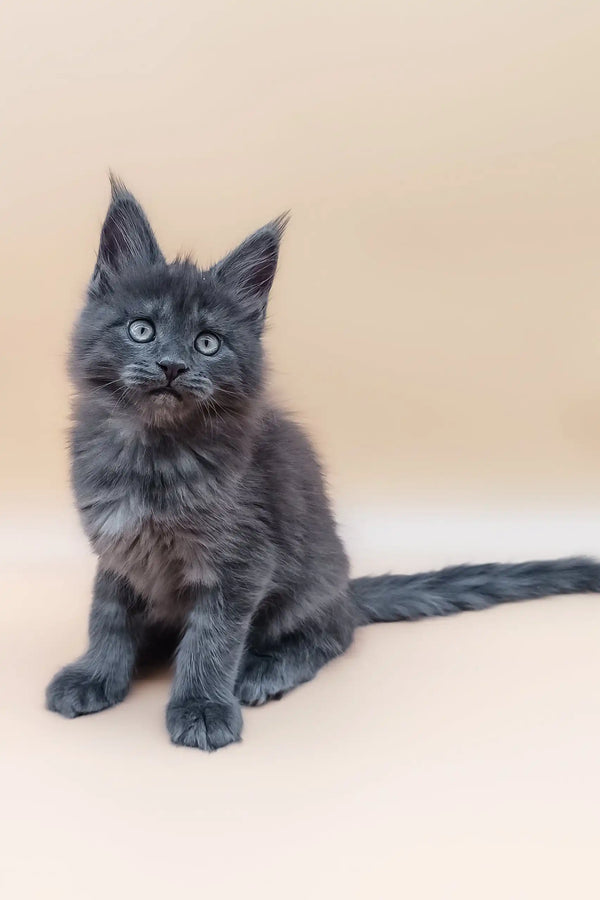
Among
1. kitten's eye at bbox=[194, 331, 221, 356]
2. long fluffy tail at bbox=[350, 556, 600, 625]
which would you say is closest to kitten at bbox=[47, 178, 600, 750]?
kitten's eye at bbox=[194, 331, 221, 356]

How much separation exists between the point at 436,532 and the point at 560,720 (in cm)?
112

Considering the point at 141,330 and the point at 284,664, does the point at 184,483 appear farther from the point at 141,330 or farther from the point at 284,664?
the point at 284,664

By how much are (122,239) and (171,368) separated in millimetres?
332

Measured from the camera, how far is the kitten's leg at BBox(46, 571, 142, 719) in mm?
1656

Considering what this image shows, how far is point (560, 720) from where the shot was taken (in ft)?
5.44

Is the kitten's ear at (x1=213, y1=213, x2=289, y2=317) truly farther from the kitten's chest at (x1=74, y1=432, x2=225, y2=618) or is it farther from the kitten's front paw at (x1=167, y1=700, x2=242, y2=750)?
the kitten's front paw at (x1=167, y1=700, x2=242, y2=750)

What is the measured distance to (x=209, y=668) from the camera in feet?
5.30

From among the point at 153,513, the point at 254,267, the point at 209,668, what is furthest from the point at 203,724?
the point at 254,267

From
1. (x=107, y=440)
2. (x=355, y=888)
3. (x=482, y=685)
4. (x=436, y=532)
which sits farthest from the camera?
(x=436, y=532)

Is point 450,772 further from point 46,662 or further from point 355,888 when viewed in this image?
point 46,662

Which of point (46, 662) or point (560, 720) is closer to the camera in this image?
point (560, 720)

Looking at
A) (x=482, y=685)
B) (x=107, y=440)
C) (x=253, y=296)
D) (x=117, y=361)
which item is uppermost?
(x=253, y=296)

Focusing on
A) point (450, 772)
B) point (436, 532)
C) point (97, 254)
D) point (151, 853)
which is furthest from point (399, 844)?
point (436, 532)

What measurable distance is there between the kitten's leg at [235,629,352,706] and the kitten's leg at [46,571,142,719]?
0.79 ft
